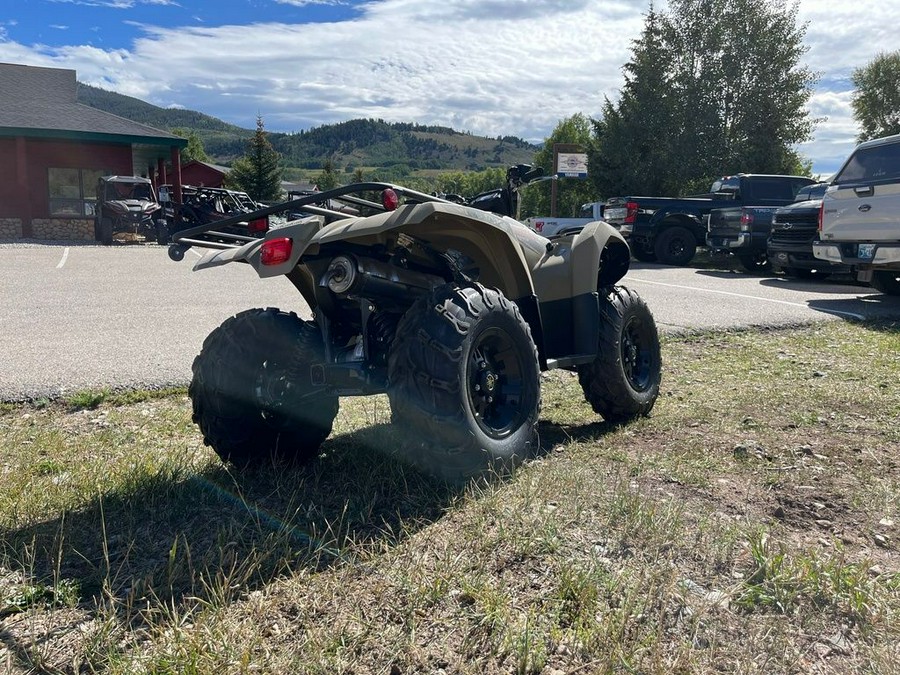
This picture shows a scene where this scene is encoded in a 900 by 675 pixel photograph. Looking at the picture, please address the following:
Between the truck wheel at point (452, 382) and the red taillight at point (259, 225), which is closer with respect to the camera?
the truck wheel at point (452, 382)

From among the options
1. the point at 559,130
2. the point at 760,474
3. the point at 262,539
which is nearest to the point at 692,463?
the point at 760,474

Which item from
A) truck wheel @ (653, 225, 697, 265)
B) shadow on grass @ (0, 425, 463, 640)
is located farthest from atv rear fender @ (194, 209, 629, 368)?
truck wheel @ (653, 225, 697, 265)

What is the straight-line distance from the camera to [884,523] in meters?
2.97

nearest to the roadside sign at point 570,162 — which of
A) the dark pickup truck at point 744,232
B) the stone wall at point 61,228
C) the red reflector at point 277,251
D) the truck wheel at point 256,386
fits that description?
the dark pickup truck at point 744,232

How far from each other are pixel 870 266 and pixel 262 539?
9.69m

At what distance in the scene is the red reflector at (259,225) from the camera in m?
3.28

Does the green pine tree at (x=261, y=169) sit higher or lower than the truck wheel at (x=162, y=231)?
higher

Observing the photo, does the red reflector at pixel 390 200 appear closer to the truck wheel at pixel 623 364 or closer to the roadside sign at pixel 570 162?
the truck wheel at pixel 623 364

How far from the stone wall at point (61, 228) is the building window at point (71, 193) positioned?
834mm

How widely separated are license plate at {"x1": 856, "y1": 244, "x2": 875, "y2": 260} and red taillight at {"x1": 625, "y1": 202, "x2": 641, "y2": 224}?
7.33 m

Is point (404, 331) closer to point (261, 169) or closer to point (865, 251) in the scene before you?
point (865, 251)

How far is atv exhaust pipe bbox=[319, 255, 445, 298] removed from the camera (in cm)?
302

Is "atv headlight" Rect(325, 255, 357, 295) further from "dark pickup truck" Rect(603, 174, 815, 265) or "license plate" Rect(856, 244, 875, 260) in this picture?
"dark pickup truck" Rect(603, 174, 815, 265)

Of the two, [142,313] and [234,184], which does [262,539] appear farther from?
[234,184]
